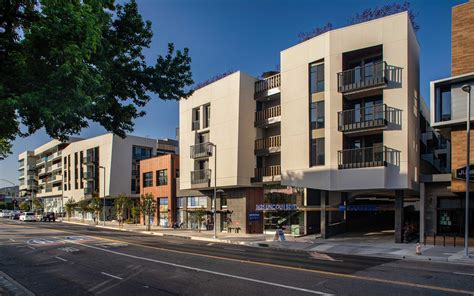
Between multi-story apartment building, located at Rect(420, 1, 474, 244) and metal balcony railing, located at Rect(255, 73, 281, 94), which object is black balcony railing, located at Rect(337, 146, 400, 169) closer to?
multi-story apartment building, located at Rect(420, 1, 474, 244)

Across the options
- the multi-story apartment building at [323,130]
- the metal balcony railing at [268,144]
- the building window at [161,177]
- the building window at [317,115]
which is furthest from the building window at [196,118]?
the building window at [317,115]

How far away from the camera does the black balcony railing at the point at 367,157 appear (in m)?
26.8

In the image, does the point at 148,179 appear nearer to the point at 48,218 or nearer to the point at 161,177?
the point at 161,177

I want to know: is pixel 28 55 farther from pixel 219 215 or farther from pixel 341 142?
pixel 219 215

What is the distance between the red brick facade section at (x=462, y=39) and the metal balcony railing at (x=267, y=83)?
1460 cm

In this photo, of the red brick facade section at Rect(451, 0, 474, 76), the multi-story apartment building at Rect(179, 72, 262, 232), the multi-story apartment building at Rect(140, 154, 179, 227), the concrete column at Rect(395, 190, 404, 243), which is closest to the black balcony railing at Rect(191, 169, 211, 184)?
the multi-story apartment building at Rect(179, 72, 262, 232)

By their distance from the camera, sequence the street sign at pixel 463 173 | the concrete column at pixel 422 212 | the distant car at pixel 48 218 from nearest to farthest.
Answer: the street sign at pixel 463 173 → the concrete column at pixel 422 212 → the distant car at pixel 48 218

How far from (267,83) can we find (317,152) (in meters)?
9.83

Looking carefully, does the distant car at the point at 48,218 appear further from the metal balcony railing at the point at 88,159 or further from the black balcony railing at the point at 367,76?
the black balcony railing at the point at 367,76

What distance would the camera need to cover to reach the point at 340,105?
29.3m

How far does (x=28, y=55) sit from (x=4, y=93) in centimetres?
90

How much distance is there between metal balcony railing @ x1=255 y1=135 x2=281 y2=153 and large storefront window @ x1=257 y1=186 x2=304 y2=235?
364 centimetres

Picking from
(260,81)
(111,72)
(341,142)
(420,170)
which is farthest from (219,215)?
(111,72)

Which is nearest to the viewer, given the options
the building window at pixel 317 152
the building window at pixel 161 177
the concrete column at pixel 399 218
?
the concrete column at pixel 399 218
